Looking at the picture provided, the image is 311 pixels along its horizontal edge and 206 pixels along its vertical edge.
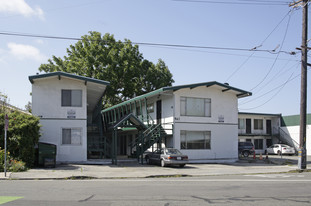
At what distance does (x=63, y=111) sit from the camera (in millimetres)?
22422

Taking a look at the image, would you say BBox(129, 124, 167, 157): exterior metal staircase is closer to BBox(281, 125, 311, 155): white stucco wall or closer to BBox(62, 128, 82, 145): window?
BBox(62, 128, 82, 145): window

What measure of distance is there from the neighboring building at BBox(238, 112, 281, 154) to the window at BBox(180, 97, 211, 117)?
46.7 feet

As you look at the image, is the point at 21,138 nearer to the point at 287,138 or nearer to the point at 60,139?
the point at 60,139

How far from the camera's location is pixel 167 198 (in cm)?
910

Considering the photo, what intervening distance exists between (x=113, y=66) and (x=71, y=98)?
63.1 feet

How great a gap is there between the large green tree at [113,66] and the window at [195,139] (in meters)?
18.0

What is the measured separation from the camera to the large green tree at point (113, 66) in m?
41.2

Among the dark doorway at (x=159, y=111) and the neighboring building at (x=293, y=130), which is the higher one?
the dark doorway at (x=159, y=111)

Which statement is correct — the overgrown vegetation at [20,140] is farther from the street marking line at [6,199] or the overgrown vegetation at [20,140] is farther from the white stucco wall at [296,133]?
the white stucco wall at [296,133]

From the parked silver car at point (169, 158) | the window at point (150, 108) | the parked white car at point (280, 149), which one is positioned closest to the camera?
the parked silver car at point (169, 158)

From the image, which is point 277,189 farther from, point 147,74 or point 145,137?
point 147,74

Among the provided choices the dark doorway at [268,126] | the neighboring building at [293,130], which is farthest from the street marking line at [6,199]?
the dark doorway at [268,126]

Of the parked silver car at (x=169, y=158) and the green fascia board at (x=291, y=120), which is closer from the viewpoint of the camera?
the parked silver car at (x=169, y=158)

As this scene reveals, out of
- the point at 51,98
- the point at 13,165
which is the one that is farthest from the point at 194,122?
the point at 13,165
